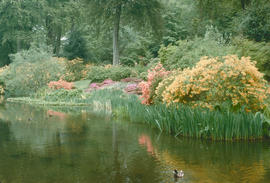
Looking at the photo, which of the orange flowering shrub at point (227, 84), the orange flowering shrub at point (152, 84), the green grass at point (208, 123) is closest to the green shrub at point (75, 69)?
the orange flowering shrub at point (152, 84)

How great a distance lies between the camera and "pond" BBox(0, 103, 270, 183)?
572 centimetres

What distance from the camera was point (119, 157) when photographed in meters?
7.11

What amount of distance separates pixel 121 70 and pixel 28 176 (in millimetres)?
20891


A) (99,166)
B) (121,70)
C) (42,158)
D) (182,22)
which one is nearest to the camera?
(99,166)

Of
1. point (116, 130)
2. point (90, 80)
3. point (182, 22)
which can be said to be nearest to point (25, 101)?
point (90, 80)

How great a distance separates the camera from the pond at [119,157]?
5.72 metres

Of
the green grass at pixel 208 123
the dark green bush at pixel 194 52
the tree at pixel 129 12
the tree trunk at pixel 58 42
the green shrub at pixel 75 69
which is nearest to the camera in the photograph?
the green grass at pixel 208 123

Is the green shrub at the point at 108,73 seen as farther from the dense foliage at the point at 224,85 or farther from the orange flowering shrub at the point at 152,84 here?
the dense foliage at the point at 224,85

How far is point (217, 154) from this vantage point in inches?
286

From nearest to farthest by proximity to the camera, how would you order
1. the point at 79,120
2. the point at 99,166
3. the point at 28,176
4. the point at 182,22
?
the point at 28,176, the point at 99,166, the point at 79,120, the point at 182,22

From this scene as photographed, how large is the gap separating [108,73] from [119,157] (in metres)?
19.4

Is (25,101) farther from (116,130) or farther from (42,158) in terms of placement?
(42,158)

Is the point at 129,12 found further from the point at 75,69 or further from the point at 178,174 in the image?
the point at 178,174

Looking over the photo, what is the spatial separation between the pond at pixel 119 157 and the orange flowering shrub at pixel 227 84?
122cm
